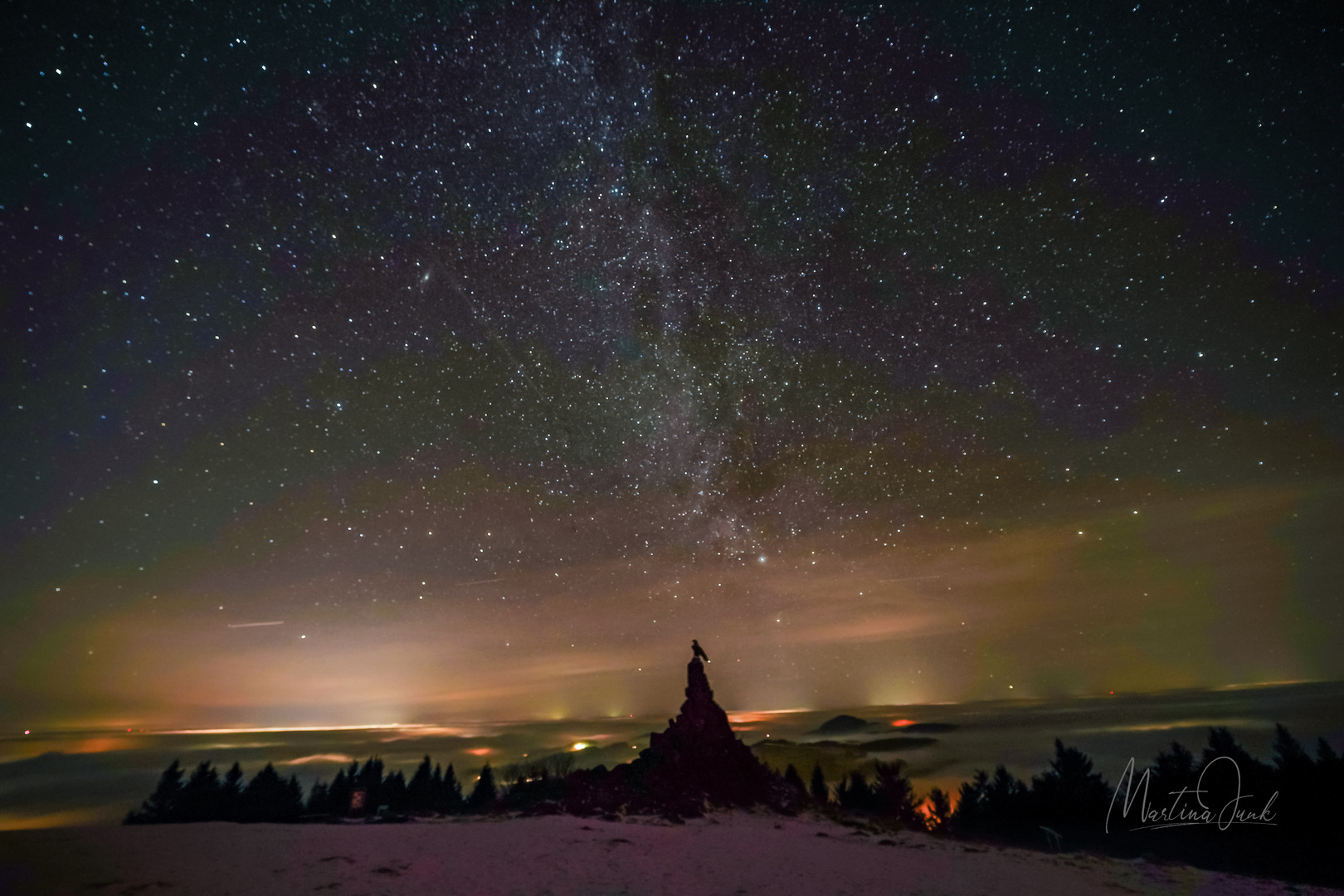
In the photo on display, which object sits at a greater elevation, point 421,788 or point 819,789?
point 421,788

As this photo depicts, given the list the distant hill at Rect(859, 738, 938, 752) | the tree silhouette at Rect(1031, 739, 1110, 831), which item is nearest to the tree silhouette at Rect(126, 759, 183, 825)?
the tree silhouette at Rect(1031, 739, 1110, 831)

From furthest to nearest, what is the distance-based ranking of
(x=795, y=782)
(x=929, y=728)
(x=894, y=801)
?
(x=929, y=728), (x=894, y=801), (x=795, y=782)

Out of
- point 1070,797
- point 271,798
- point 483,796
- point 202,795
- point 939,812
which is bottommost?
point 939,812

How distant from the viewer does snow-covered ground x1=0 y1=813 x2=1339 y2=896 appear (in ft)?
56.8

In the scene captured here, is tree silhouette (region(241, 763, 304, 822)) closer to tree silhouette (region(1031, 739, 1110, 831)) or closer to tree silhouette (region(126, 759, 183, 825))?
tree silhouette (region(126, 759, 183, 825))

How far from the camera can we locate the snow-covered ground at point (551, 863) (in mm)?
17312

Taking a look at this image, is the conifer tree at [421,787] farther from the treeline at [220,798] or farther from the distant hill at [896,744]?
the distant hill at [896,744]

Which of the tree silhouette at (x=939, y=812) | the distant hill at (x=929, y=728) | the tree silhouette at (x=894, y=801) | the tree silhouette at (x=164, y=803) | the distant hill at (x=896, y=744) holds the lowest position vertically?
the distant hill at (x=929, y=728)

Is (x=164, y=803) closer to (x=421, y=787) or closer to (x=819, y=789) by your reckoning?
(x=421, y=787)

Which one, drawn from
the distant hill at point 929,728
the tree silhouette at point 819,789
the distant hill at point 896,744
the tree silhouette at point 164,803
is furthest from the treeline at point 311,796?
the distant hill at point 929,728

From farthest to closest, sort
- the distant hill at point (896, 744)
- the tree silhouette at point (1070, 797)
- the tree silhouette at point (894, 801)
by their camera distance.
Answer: the distant hill at point (896, 744) → the tree silhouette at point (1070, 797) → the tree silhouette at point (894, 801)

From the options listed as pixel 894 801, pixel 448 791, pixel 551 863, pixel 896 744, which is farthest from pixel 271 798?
pixel 896 744

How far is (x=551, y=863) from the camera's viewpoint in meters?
19.9

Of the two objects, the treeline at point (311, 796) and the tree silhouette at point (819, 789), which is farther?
the tree silhouette at point (819, 789)
